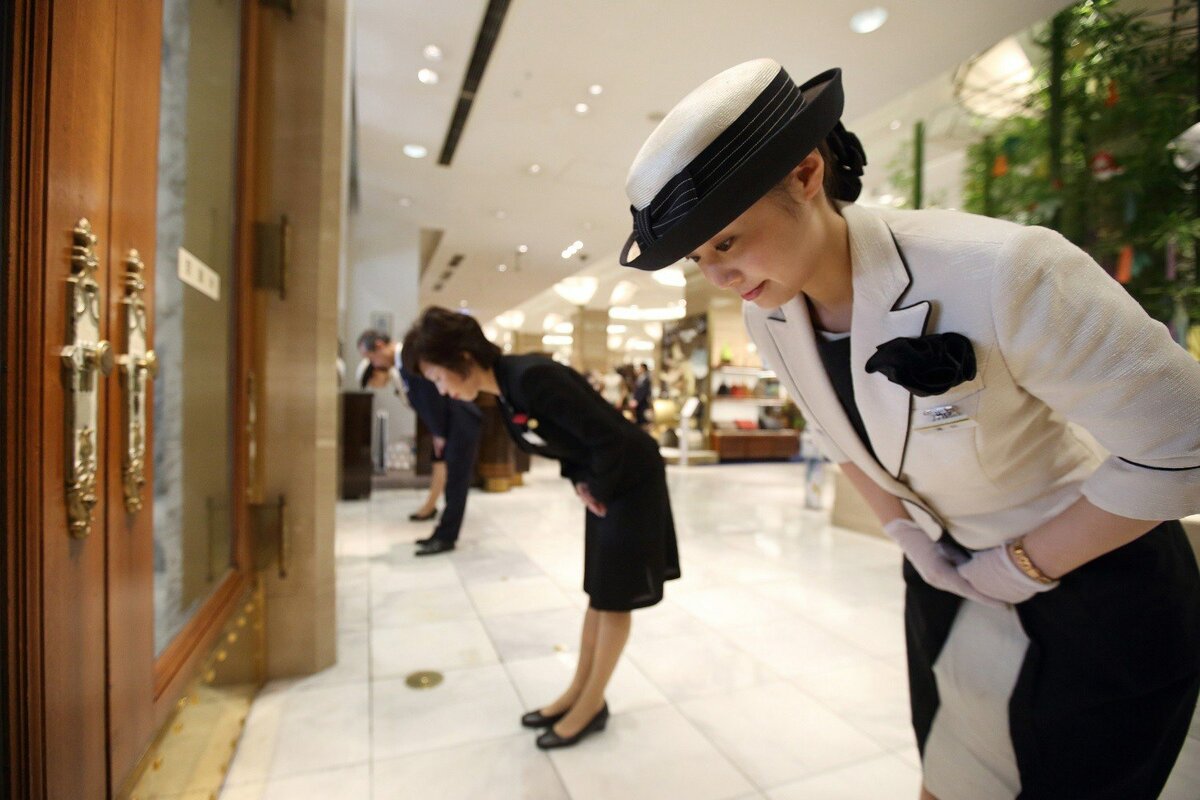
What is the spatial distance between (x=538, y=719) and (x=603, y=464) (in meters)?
0.86

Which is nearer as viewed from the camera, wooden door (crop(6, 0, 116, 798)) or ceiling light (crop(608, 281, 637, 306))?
wooden door (crop(6, 0, 116, 798))

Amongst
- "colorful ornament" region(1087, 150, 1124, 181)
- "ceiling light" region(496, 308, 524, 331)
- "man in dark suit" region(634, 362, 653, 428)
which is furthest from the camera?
"man in dark suit" region(634, 362, 653, 428)

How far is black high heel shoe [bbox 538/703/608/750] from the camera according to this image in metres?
1.64

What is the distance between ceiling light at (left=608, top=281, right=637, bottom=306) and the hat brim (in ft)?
1.40

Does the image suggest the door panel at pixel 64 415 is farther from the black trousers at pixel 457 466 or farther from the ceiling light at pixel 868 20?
the black trousers at pixel 457 466

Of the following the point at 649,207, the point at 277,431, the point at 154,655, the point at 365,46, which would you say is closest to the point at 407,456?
the point at 365,46

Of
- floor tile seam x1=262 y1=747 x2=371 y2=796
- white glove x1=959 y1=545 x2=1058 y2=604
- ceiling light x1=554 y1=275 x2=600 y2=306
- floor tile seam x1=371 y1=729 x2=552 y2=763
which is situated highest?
ceiling light x1=554 y1=275 x2=600 y2=306

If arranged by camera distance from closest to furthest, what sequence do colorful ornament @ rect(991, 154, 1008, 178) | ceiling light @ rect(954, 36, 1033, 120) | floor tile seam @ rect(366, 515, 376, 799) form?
ceiling light @ rect(954, 36, 1033, 120) → colorful ornament @ rect(991, 154, 1008, 178) → floor tile seam @ rect(366, 515, 376, 799)

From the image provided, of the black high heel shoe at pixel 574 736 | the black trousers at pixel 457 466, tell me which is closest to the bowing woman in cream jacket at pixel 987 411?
the black high heel shoe at pixel 574 736

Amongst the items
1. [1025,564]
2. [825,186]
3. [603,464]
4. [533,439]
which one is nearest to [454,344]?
[533,439]

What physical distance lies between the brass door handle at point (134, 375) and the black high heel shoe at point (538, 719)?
4.26 feet

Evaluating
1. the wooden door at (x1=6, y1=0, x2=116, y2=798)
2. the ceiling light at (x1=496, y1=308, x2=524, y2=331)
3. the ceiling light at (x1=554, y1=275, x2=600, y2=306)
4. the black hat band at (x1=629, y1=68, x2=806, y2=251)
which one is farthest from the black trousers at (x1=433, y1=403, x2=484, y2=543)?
the black hat band at (x1=629, y1=68, x2=806, y2=251)

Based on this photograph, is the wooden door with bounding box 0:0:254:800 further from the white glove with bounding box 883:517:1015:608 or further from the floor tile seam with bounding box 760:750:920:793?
the floor tile seam with bounding box 760:750:920:793

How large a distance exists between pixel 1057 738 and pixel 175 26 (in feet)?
6.66
